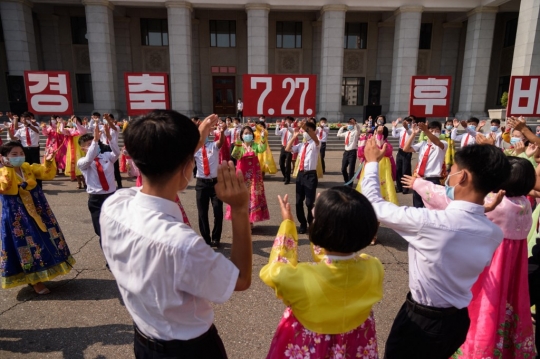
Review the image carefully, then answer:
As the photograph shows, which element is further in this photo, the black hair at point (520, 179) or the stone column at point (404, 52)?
the stone column at point (404, 52)

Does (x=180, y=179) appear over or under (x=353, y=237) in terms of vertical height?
over

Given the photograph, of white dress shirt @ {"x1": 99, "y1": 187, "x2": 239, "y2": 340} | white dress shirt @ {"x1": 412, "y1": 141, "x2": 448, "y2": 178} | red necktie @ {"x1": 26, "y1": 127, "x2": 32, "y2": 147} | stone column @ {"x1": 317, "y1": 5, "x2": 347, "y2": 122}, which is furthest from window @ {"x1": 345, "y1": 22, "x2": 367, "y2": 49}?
white dress shirt @ {"x1": 99, "y1": 187, "x2": 239, "y2": 340}

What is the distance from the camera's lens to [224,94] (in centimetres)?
2320

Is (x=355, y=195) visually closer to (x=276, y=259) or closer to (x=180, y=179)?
(x=276, y=259)

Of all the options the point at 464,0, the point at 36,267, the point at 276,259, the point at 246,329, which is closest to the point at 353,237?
the point at 276,259

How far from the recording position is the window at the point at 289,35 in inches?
878

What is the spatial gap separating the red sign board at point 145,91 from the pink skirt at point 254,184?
202 centimetres

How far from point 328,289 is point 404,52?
20147 mm

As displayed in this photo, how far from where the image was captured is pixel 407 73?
1916 cm

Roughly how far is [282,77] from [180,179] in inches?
129

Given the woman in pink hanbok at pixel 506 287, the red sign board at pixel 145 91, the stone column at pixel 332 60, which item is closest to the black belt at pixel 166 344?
the woman in pink hanbok at pixel 506 287

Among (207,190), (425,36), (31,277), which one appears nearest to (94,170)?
(31,277)

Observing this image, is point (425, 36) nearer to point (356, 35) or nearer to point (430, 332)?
point (356, 35)

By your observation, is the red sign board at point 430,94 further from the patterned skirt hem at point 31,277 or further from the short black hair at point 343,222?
the patterned skirt hem at point 31,277
